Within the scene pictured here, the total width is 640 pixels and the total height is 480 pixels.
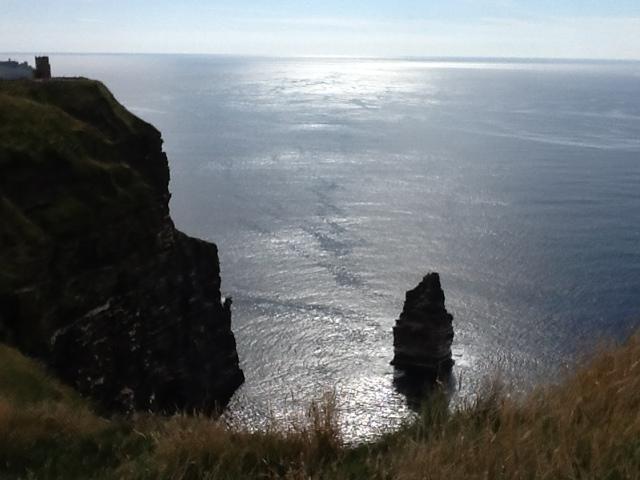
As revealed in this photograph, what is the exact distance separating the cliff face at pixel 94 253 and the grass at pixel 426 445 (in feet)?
89.9

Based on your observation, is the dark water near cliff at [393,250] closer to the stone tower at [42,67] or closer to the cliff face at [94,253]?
the cliff face at [94,253]

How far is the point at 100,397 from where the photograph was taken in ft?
137

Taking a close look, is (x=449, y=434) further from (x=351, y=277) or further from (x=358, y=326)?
(x=351, y=277)

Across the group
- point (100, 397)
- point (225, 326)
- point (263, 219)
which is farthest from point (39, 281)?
point (263, 219)

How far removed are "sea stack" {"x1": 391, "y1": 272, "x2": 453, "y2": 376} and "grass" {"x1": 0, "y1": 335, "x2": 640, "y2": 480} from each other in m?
55.7

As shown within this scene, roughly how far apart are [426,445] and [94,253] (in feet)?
129

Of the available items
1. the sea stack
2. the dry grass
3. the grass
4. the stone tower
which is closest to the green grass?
the stone tower

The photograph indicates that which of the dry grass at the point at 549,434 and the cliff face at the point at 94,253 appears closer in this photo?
the dry grass at the point at 549,434

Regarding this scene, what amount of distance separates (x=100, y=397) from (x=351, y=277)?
5173cm

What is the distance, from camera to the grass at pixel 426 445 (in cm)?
575

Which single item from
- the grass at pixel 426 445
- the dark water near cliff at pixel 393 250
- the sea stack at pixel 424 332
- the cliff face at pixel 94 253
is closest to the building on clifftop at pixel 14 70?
the cliff face at pixel 94 253

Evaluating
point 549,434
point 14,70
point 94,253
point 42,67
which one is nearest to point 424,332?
point 94,253

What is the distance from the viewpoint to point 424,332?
6731 cm

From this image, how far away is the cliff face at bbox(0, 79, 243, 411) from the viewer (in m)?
38.4
